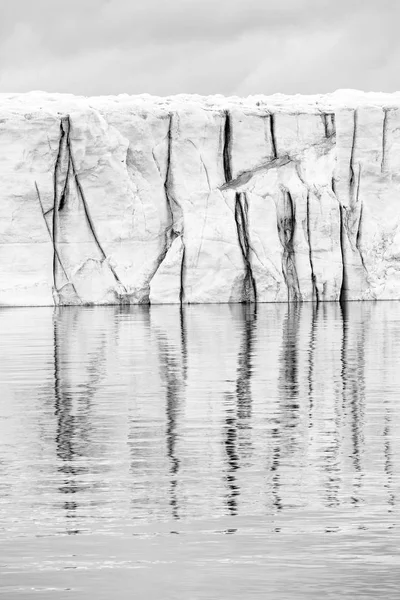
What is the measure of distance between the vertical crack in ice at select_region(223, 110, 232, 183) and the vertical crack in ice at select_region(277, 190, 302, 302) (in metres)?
3.03

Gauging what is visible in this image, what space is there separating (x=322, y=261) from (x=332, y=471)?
31581 mm

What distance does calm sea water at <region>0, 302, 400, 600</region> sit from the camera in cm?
524

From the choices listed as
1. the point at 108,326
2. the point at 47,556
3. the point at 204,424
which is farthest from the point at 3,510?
the point at 108,326

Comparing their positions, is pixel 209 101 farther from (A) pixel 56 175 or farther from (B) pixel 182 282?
(B) pixel 182 282

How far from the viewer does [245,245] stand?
126ft

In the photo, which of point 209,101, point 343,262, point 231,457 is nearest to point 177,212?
point 209,101

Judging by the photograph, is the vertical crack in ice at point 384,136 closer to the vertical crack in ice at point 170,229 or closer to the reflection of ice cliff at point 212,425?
the vertical crack in ice at point 170,229

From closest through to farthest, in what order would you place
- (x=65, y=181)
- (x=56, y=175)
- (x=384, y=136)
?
1. (x=56, y=175)
2. (x=65, y=181)
3. (x=384, y=136)

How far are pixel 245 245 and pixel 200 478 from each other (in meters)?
31.2

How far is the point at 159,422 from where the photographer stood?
391 inches

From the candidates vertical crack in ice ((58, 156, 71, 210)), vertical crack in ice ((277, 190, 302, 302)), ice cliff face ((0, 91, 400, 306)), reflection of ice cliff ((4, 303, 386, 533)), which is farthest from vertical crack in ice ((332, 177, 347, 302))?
reflection of ice cliff ((4, 303, 386, 533))

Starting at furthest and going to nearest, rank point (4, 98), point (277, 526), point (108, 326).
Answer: point (4, 98), point (108, 326), point (277, 526)

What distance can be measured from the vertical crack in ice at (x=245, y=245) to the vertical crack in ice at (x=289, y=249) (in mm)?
1104

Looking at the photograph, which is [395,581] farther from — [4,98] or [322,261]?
[4,98]
